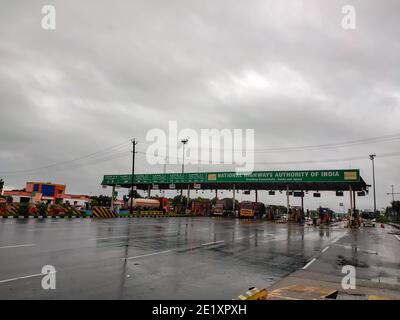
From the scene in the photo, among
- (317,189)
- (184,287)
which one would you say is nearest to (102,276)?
(184,287)

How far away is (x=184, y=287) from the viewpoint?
22.7ft

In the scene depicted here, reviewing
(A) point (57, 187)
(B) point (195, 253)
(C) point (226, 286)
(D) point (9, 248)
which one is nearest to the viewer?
(C) point (226, 286)

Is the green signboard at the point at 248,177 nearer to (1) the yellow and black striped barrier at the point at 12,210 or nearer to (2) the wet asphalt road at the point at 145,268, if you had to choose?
(1) the yellow and black striped barrier at the point at 12,210

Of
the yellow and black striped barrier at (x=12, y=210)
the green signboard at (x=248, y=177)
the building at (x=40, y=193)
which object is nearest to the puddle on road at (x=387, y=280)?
the yellow and black striped barrier at (x=12, y=210)

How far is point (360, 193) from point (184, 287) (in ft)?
166

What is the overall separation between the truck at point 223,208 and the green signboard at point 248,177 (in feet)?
31.8

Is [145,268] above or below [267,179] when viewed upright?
below

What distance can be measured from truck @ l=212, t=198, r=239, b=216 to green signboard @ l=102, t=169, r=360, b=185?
9705mm

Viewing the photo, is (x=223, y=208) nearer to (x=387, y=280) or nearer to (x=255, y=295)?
(x=387, y=280)

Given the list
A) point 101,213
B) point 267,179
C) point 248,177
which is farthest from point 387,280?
point 248,177

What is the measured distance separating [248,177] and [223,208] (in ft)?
45.9

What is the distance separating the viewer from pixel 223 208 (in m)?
62.5

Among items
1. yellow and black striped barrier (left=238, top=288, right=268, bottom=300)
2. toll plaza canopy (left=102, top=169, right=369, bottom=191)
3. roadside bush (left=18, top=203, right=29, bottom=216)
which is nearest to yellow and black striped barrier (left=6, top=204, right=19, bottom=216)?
roadside bush (left=18, top=203, right=29, bottom=216)
